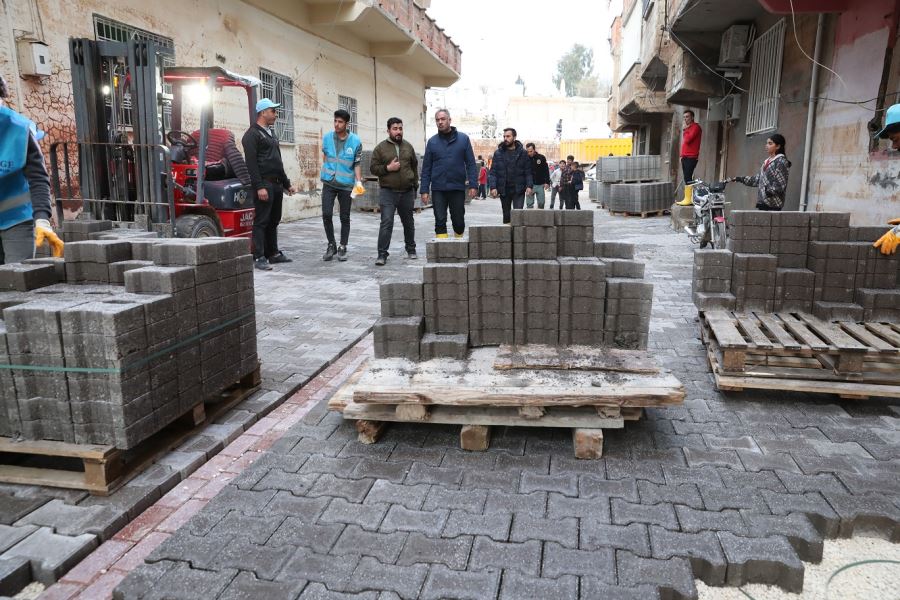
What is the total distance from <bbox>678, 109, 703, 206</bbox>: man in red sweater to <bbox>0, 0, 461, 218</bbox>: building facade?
360 inches

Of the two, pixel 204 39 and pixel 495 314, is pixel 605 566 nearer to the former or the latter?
pixel 495 314

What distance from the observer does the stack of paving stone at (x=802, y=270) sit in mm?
4969

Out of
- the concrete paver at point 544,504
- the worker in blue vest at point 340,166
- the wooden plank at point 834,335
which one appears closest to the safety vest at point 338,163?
the worker in blue vest at point 340,166

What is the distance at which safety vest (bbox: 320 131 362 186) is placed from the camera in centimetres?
984

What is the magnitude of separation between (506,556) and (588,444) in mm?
1048

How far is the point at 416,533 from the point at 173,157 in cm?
780

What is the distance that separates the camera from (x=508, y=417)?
3631 millimetres

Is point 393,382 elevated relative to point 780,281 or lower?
lower

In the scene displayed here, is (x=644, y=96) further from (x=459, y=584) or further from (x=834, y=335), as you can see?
(x=459, y=584)

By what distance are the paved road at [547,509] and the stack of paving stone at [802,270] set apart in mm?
1026

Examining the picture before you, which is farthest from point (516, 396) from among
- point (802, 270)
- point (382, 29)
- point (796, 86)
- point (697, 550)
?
point (382, 29)

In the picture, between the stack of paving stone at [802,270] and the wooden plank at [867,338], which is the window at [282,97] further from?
the wooden plank at [867,338]

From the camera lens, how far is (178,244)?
12.8 ft

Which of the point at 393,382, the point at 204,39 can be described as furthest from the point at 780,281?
the point at 204,39
